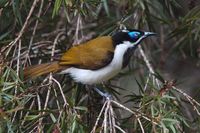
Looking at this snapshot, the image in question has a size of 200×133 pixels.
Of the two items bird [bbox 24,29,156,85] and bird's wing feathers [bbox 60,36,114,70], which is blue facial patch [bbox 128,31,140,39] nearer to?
bird [bbox 24,29,156,85]

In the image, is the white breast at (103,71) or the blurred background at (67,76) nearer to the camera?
the blurred background at (67,76)

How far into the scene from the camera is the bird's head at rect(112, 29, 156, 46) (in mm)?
3887

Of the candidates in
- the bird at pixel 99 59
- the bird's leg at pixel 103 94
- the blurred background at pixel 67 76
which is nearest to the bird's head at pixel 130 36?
the bird at pixel 99 59

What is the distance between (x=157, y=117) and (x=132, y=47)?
92 cm

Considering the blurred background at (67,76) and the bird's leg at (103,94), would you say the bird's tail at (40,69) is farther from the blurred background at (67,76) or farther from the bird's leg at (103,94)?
the bird's leg at (103,94)

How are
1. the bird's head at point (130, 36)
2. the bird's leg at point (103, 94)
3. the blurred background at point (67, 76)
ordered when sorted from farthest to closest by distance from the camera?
the bird's head at point (130, 36) → the bird's leg at point (103, 94) → the blurred background at point (67, 76)

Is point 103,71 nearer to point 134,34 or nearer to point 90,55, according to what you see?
point 90,55

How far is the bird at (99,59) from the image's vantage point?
394 cm

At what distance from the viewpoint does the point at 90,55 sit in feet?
13.1

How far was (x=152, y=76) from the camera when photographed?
3859 millimetres

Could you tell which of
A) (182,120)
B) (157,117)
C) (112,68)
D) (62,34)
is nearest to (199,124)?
(182,120)

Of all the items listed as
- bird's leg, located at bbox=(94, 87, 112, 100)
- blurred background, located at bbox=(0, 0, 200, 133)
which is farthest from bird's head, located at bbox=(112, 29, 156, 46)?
bird's leg, located at bbox=(94, 87, 112, 100)

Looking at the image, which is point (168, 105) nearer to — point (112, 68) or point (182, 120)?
point (182, 120)

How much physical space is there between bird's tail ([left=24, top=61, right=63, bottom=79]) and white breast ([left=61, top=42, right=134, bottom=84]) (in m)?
0.09
